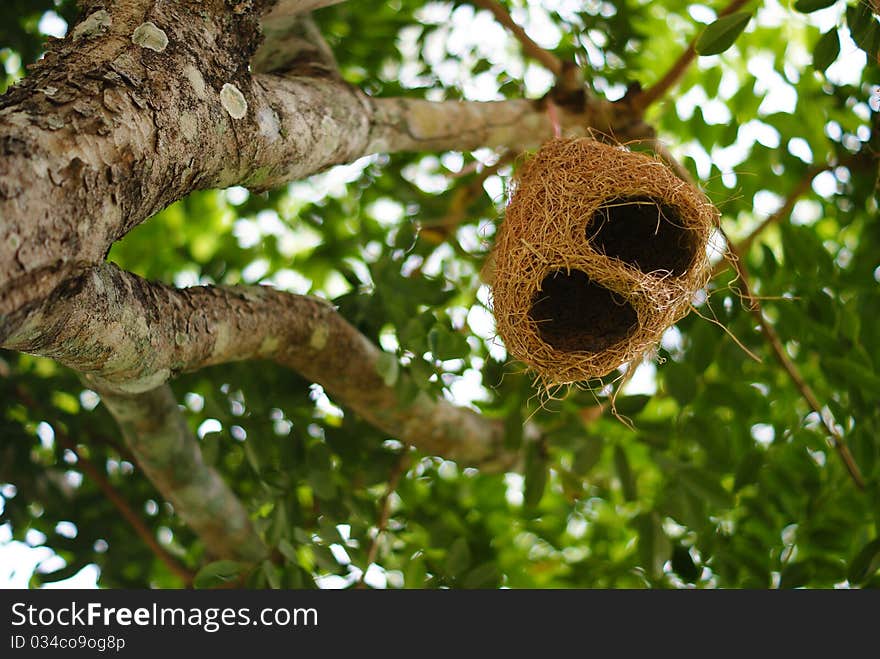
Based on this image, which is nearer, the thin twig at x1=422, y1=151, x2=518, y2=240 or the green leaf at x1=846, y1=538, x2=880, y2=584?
the green leaf at x1=846, y1=538, x2=880, y2=584

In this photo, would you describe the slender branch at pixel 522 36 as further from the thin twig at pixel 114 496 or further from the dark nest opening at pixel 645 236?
the thin twig at pixel 114 496

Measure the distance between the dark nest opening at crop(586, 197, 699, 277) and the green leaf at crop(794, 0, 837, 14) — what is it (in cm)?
40

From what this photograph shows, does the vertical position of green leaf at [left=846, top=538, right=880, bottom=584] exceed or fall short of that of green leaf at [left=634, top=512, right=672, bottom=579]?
it falls short

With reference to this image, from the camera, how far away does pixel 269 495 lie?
6.13 feet

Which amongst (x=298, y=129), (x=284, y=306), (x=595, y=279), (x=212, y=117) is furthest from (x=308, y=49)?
(x=595, y=279)

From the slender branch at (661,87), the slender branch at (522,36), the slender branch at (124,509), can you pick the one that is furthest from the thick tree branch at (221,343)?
the slender branch at (661,87)

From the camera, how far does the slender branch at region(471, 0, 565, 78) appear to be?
6.24 feet

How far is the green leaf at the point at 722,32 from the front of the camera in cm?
132

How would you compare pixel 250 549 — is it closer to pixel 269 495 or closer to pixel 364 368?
pixel 269 495

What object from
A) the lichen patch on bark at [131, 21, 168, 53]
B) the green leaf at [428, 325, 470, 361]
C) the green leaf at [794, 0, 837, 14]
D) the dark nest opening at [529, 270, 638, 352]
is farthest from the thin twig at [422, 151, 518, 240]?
the lichen patch on bark at [131, 21, 168, 53]

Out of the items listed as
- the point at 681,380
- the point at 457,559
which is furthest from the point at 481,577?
the point at 681,380

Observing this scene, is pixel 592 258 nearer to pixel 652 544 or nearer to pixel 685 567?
pixel 652 544

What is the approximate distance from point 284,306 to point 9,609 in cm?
94

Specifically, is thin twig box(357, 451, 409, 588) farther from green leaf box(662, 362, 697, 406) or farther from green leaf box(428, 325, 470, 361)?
green leaf box(662, 362, 697, 406)
